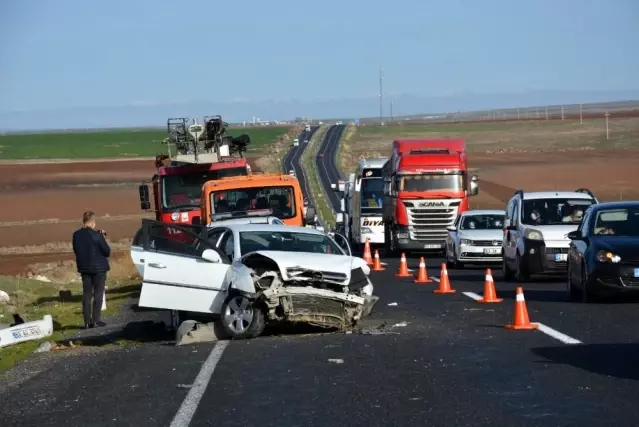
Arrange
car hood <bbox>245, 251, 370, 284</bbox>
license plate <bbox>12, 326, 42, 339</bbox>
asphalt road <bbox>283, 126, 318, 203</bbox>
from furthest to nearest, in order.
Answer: asphalt road <bbox>283, 126, 318, 203</bbox> → license plate <bbox>12, 326, 42, 339</bbox> → car hood <bbox>245, 251, 370, 284</bbox>

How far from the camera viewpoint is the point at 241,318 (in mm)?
15492

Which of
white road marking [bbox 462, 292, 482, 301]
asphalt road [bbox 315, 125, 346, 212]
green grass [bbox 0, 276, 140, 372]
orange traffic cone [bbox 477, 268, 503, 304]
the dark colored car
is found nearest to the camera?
green grass [bbox 0, 276, 140, 372]

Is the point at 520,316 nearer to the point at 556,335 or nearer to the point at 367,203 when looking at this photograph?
the point at 556,335

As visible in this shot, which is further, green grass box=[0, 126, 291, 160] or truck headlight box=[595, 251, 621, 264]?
green grass box=[0, 126, 291, 160]

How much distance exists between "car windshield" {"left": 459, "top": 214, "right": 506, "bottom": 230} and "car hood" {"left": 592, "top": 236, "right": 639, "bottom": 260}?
13.1 metres

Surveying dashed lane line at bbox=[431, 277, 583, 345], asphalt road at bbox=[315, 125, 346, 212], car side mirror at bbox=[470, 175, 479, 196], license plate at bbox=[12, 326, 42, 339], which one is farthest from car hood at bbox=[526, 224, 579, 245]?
asphalt road at bbox=[315, 125, 346, 212]

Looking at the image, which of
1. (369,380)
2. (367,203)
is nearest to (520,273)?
(369,380)

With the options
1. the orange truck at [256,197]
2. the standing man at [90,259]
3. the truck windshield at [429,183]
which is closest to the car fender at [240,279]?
the standing man at [90,259]

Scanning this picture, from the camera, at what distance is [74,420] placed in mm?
10297

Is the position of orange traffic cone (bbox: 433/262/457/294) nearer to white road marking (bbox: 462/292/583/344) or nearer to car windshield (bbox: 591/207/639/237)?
car windshield (bbox: 591/207/639/237)

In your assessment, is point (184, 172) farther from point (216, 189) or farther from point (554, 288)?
point (554, 288)

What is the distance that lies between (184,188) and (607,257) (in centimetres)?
1351

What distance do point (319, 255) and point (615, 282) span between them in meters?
Answer: 4.58

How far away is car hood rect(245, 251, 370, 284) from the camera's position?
15.4 meters
